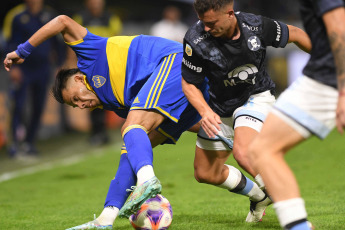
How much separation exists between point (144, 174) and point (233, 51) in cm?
118

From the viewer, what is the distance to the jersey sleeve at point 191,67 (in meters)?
5.20

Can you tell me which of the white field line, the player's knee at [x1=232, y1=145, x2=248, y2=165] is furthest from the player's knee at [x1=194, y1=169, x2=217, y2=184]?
the white field line

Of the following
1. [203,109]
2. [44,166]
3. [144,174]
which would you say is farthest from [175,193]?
[44,166]

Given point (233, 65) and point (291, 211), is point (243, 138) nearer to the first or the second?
point (233, 65)

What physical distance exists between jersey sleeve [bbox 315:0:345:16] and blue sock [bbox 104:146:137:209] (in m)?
2.30

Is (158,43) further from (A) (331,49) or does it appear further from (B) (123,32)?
(B) (123,32)

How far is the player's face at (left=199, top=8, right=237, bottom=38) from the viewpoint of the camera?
484 cm

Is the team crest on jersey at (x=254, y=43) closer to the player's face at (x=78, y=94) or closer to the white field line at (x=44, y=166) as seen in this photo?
the player's face at (x=78, y=94)

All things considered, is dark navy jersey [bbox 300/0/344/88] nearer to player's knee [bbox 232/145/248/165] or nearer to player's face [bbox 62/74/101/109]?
player's knee [bbox 232/145/248/165]

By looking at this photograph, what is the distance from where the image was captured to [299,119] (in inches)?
153

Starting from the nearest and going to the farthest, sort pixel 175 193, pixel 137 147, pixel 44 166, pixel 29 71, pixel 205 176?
1. pixel 137 147
2. pixel 205 176
3. pixel 175 193
4. pixel 44 166
5. pixel 29 71

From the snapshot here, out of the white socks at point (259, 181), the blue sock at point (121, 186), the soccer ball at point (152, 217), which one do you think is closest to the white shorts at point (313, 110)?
the white socks at point (259, 181)

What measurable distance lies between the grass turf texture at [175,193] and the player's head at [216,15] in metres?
1.65

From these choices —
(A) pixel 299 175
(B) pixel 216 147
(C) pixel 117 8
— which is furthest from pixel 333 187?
(C) pixel 117 8
